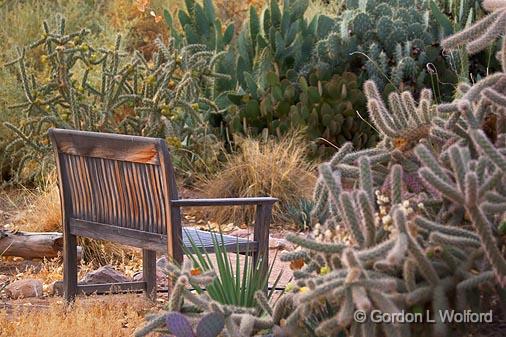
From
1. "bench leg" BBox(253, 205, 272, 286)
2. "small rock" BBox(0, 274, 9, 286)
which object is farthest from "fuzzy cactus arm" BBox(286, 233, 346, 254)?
"small rock" BBox(0, 274, 9, 286)

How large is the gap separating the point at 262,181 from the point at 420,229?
5.82m

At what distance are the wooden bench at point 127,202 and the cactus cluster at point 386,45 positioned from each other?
462 centimetres

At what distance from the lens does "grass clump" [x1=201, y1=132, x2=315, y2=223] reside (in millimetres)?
8422

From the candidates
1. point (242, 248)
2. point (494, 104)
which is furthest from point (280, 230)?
point (494, 104)

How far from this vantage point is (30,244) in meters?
6.75

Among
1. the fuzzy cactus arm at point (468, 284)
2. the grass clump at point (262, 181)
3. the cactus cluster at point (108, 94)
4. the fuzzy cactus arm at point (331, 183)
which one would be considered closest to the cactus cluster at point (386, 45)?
the cactus cluster at point (108, 94)

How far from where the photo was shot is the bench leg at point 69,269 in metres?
5.50

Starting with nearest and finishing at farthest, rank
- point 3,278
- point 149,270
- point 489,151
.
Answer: point 489,151 → point 149,270 → point 3,278

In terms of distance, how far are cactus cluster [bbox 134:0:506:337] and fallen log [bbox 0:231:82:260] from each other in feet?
12.3

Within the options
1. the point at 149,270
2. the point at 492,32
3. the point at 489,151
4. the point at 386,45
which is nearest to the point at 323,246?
the point at 489,151

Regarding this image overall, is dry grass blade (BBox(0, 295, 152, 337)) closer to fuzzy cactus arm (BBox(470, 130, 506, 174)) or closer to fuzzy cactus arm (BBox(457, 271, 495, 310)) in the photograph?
fuzzy cactus arm (BBox(457, 271, 495, 310))

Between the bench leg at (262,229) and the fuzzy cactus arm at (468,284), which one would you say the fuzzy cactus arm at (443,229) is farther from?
the bench leg at (262,229)

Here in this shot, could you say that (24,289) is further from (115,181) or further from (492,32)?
(492,32)

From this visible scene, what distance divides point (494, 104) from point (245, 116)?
6.99m
